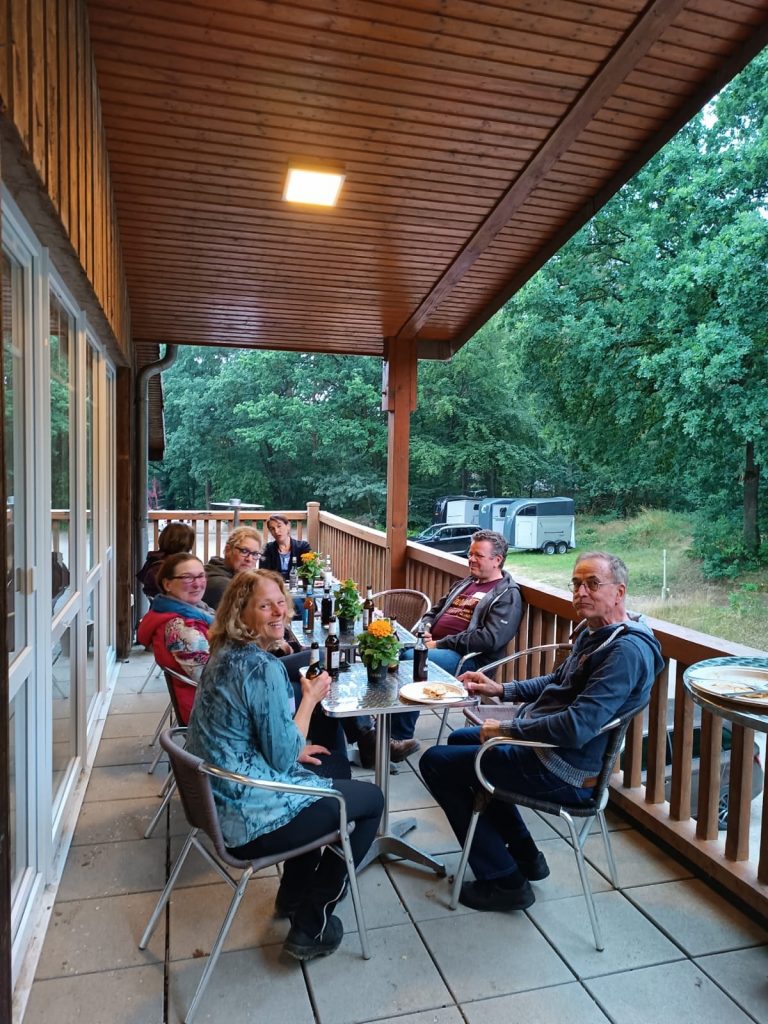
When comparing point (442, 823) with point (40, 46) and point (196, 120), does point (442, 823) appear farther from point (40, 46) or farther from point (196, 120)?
point (196, 120)

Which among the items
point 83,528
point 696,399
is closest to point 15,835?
point 83,528

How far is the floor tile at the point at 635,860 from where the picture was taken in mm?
2504

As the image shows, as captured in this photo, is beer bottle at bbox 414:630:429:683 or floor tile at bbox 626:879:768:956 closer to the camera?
floor tile at bbox 626:879:768:956

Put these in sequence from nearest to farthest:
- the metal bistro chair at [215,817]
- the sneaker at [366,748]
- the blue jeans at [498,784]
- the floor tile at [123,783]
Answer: the metal bistro chair at [215,817] < the blue jeans at [498,784] < the floor tile at [123,783] < the sneaker at [366,748]

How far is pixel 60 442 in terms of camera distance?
2828 mm

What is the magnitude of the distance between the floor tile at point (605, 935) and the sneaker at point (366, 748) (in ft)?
3.87

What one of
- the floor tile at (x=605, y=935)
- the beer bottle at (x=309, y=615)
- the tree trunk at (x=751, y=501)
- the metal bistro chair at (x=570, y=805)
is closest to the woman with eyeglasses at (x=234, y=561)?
the beer bottle at (x=309, y=615)

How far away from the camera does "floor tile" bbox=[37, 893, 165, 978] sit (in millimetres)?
2025

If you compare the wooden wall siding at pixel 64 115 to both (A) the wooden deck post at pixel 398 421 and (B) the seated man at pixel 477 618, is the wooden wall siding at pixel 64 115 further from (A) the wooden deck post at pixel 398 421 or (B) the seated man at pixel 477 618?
(A) the wooden deck post at pixel 398 421

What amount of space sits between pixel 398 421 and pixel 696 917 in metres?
4.25

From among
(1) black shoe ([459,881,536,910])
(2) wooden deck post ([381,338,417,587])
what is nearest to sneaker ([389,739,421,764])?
(1) black shoe ([459,881,536,910])

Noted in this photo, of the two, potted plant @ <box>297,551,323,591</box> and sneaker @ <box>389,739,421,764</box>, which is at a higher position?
potted plant @ <box>297,551,323,591</box>

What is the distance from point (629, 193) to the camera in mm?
17188

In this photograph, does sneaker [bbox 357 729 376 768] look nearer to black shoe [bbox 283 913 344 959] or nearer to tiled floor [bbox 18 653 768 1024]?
tiled floor [bbox 18 653 768 1024]
